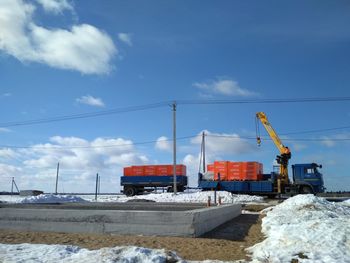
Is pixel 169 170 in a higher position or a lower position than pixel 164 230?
higher

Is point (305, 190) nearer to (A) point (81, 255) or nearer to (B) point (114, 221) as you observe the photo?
(B) point (114, 221)

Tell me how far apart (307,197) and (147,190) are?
27.9m

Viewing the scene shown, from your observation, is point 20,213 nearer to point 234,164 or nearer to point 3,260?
point 3,260

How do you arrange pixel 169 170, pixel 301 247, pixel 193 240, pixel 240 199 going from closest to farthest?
pixel 301 247 < pixel 193 240 < pixel 240 199 < pixel 169 170

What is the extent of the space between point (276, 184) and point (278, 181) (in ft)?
1.75

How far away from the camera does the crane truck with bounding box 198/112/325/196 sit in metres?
36.1

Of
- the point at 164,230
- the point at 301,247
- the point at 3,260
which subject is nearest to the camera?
the point at 3,260

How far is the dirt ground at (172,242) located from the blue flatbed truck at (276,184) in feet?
80.6

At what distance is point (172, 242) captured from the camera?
410 inches

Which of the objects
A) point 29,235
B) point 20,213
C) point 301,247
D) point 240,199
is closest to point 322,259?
point 301,247

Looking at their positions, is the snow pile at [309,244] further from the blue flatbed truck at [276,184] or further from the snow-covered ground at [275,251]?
the blue flatbed truck at [276,184]

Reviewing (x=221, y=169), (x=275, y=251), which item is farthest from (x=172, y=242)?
(x=221, y=169)

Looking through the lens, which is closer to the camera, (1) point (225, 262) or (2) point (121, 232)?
(1) point (225, 262)

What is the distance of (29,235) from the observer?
39.2ft
